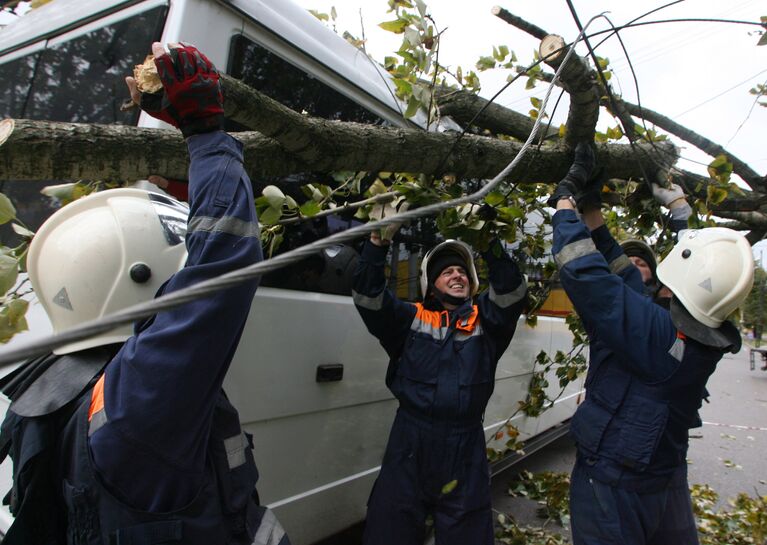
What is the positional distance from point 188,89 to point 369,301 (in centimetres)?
126

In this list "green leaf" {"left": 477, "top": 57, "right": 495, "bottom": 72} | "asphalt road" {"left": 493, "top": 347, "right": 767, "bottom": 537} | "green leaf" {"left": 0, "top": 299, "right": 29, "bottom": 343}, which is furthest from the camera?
"asphalt road" {"left": 493, "top": 347, "right": 767, "bottom": 537}

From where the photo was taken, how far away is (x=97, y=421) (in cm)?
99

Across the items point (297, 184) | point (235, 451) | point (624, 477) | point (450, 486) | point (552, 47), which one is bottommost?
point (450, 486)

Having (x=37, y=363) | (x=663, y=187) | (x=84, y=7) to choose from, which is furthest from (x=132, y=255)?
(x=663, y=187)

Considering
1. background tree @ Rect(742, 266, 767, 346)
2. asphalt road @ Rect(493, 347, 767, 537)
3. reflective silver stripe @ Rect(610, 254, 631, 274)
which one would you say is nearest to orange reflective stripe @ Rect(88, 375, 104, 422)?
reflective silver stripe @ Rect(610, 254, 631, 274)

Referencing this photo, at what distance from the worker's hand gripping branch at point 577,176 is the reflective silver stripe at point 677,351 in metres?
0.70

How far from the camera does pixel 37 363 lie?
120 centimetres

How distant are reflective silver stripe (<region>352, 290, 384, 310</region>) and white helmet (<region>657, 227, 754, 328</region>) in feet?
3.88

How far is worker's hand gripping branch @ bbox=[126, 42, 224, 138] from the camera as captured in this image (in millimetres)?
1119

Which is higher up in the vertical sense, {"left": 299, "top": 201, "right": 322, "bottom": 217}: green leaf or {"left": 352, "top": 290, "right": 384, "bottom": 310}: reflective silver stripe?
{"left": 299, "top": 201, "right": 322, "bottom": 217}: green leaf

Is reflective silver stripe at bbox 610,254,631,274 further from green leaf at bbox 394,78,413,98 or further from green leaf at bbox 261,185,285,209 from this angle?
green leaf at bbox 261,185,285,209

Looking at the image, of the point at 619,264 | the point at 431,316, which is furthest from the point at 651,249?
the point at 431,316

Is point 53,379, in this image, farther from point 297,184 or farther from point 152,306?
point 297,184

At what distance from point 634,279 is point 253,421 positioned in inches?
70.4
